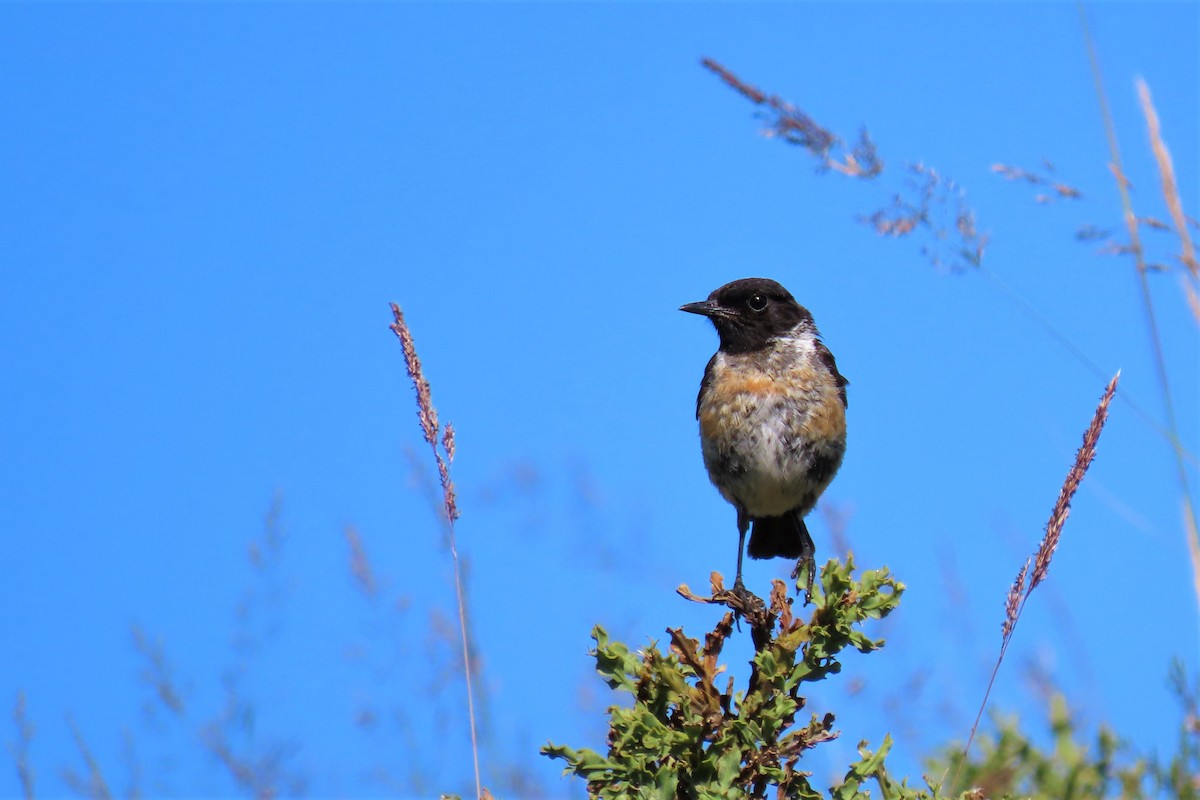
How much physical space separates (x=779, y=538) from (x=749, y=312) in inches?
42.3

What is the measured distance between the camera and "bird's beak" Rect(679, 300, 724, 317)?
6.00 meters

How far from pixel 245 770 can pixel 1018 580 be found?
262 centimetres

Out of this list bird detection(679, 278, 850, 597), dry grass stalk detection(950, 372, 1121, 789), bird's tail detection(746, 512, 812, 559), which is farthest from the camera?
bird's tail detection(746, 512, 812, 559)

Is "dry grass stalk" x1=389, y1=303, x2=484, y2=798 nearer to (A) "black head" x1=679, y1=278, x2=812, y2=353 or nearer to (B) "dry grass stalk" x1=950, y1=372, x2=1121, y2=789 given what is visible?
(B) "dry grass stalk" x1=950, y1=372, x2=1121, y2=789

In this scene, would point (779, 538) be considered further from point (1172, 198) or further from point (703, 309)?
point (1172, 198)

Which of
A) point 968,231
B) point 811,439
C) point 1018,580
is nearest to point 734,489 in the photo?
point 811,439

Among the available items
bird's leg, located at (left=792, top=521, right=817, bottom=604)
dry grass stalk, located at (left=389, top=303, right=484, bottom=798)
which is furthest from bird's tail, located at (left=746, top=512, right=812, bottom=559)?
dry grass stalk, located at (left=389, top=303, right=484, bottom=798)

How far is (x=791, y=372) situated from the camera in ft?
18.4

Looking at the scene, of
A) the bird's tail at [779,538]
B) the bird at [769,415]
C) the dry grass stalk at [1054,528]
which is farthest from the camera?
the bird's tail at [779,538]

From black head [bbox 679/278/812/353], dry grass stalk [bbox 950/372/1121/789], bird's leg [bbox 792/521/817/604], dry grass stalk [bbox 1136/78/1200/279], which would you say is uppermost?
black head [bbox 679/278/812/353]

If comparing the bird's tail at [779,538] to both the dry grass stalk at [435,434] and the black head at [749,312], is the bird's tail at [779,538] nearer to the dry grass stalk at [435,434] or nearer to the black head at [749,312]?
the black head at [749,312]

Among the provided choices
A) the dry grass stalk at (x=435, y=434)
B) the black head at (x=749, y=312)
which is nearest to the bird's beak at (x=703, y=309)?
the black head at (x=749, y=312)

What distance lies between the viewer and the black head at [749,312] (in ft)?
19.5

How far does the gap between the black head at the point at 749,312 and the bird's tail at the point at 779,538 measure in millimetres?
820
